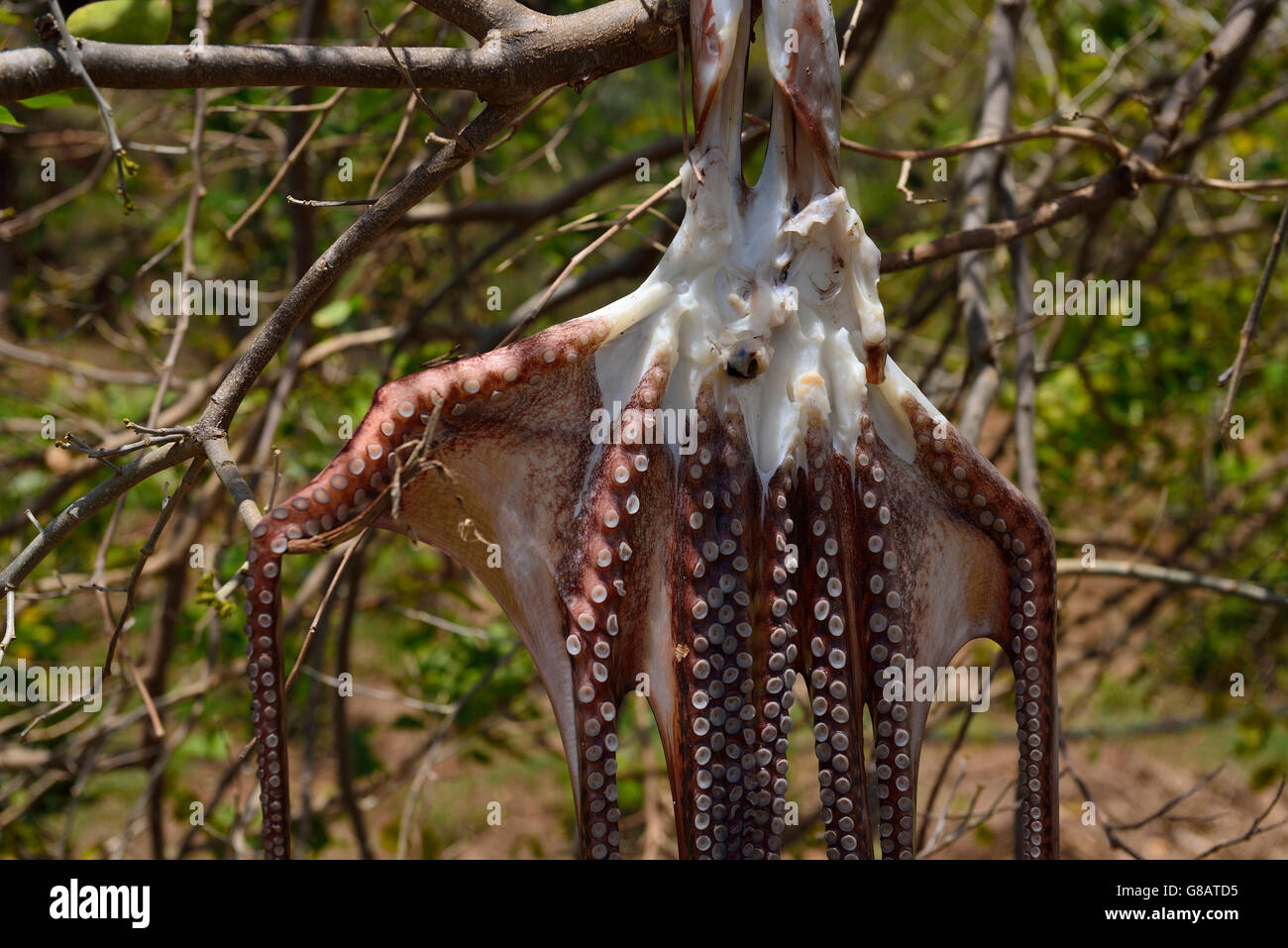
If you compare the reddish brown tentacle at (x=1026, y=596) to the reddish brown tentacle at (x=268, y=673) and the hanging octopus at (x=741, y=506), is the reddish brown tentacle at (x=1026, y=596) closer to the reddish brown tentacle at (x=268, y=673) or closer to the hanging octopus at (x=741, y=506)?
the hanging octopus at (x=741, y=506)

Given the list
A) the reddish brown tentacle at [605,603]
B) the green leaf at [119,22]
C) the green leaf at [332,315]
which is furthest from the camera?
the green leaf at [332,315]

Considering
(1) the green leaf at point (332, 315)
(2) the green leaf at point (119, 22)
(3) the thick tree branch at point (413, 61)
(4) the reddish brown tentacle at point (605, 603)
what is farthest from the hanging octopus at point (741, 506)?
(1) the green leaf at point (332, 315)

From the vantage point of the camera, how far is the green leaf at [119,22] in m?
1.63

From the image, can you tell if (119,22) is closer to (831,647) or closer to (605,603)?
(605,603)

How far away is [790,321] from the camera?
169cm

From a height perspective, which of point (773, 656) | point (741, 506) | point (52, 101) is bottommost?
point (773, 656)

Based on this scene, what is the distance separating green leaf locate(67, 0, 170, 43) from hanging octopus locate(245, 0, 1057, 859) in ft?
2.34

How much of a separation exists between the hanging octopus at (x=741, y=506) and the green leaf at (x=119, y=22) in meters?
0.71

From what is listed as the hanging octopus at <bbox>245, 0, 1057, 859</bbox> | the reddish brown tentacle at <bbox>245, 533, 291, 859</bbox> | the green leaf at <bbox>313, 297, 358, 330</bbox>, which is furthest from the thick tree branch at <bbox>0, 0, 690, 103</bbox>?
the green leaf at <bbox>313, 297, 358, 330</bbox>

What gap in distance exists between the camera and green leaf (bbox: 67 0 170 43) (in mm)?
1629

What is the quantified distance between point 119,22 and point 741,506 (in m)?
1.18

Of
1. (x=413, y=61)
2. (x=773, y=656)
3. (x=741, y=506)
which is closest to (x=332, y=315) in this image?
(x=413, y=61)

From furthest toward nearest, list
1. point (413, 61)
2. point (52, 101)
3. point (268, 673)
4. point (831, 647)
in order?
point (52, 101) → point (831, 647) → point (413, 61) → point (268, 673)

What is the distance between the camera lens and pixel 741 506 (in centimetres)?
164
